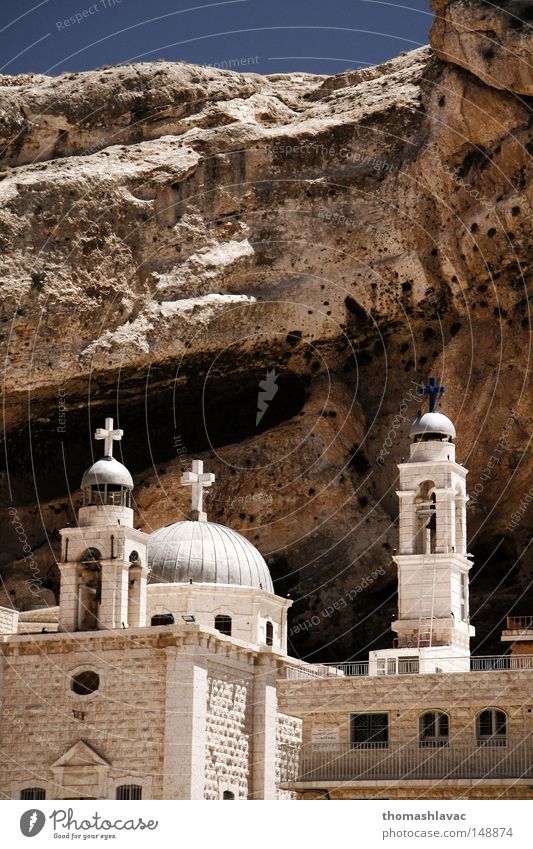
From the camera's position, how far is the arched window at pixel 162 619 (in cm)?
5219

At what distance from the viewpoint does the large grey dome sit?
52.8m

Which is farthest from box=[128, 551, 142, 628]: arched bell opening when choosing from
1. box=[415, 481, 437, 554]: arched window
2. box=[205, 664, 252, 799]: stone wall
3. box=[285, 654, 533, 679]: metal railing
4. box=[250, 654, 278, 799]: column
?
box=[415, 481, 437, 554]: arched window

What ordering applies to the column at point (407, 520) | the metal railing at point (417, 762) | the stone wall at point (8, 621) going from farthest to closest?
the stone wall at point (8, 621)
the column at point (407, 520)
the metal railing at point (417, 762)

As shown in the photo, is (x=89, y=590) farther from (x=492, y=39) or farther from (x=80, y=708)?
(x=492, y=39)

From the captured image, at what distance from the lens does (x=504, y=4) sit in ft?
192

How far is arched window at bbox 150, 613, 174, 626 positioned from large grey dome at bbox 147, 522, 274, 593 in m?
1.07

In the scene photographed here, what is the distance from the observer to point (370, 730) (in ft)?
148

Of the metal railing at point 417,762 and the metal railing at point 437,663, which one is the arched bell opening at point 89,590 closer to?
the metal railing at point 437,663

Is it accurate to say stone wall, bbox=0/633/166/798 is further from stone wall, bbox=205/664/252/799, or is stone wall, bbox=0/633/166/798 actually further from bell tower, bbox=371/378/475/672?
bell tower, bbox=371/378/475/672

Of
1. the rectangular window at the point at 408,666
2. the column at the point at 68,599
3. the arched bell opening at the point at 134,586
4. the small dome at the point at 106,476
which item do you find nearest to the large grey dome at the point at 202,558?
the arched bell opening at the point at 134,586

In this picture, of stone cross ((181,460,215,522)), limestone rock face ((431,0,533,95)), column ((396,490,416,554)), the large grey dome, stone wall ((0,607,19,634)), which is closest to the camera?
column ((396,490,416,554))

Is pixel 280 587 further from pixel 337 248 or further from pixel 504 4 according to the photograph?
pixel 504 4

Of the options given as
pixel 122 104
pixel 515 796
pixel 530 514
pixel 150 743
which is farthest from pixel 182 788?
pixel 122 104

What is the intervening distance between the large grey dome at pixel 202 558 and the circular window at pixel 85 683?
529 centimetres
